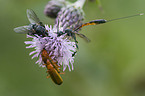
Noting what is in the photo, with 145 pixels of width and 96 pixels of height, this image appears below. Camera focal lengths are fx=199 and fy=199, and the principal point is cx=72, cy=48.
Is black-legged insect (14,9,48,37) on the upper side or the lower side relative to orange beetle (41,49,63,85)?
upper

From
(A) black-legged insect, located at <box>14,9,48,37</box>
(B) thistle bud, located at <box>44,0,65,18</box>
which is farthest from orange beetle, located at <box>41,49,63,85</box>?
(B) thistle bud, located at <box>44,0,65,18</box>

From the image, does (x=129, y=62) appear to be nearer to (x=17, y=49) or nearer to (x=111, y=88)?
(x=111, y=88)

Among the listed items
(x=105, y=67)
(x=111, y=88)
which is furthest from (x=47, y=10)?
(x=111, y=88)

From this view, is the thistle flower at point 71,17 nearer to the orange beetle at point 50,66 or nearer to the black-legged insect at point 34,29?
the black-legged insect at point 34,29

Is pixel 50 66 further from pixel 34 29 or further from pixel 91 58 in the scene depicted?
pixel 91 58

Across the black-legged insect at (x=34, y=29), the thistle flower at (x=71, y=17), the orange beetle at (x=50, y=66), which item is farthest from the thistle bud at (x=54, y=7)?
the orange beetle at (x=50, y=66)

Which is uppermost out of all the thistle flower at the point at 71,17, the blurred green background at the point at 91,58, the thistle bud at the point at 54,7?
the thistle bud at the point at 54,7

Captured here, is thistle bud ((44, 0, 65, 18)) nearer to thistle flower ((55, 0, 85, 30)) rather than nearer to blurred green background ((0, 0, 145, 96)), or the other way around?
thistle flower ((55, 0, 85, 30))

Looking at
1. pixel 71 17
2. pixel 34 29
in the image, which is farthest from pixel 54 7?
pixel 34 29
